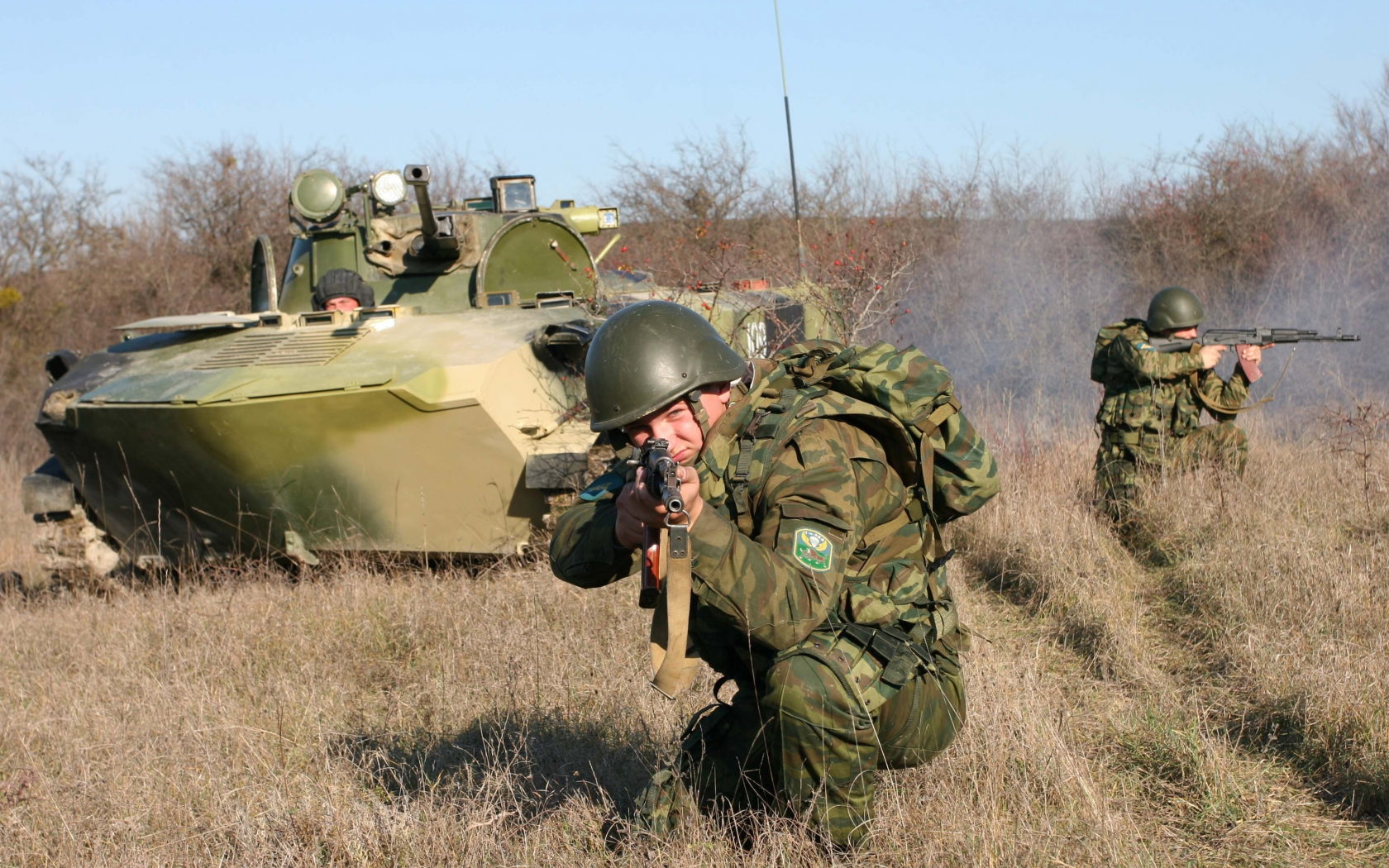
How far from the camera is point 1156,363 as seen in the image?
692 cm

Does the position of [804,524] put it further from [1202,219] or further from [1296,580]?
[1202,219]

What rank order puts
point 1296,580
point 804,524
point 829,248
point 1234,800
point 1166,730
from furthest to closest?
1. point 829,248
2. point 1296,580
3. point 1166,730
4. point 1234,800
5. point 804,524

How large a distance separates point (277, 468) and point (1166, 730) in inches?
159

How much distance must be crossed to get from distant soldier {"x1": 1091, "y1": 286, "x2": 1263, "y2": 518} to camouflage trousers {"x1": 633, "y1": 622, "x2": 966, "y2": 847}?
4254 mm

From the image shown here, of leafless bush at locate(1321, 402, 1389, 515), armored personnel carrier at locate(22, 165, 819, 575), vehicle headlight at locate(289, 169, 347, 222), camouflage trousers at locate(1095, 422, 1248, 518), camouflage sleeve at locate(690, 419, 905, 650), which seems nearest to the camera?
camouflage sleeve at locate(690, 419, 905, 650)

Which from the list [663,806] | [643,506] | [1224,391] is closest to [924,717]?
[663,806]

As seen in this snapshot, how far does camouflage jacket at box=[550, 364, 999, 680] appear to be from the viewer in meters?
2.41

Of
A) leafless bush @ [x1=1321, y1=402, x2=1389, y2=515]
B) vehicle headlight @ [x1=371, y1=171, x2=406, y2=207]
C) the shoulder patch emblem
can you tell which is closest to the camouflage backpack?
the shoulder patch emblem

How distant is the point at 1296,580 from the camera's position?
4949mm

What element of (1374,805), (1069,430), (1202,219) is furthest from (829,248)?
(1374,805)

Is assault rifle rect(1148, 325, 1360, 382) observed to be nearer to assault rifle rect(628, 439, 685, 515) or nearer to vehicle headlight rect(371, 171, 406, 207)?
vehicle headlight rect(371, 171, 406, 207)

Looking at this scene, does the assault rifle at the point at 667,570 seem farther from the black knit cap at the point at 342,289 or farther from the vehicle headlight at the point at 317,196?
the vehicle headlight at the point at 317,196

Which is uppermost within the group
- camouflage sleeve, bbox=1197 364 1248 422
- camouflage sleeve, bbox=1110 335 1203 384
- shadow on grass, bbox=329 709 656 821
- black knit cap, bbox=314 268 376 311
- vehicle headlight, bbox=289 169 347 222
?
vehicle headlight, bbox=289 169 347 222

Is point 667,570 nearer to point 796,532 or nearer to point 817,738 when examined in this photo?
point 796,532
